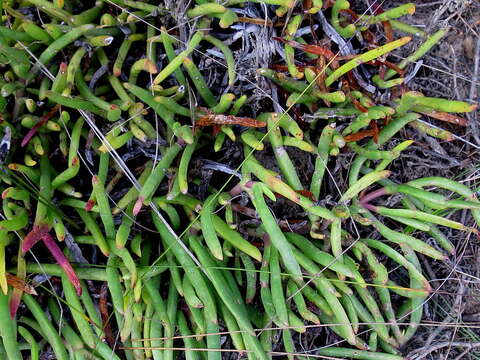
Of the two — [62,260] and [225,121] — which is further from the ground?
[225,121]

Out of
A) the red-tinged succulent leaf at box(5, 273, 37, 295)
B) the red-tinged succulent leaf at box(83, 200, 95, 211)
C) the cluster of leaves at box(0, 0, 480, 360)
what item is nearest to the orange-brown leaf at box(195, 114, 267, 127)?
the cluster of leaves at box(0, 0, 480, 360)

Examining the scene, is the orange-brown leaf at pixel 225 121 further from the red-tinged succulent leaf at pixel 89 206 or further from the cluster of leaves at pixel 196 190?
the red-tinged succulent leaf at pixel 89 206

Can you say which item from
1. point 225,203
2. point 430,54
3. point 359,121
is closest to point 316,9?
point 359,121

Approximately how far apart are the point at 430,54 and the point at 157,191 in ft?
3.94

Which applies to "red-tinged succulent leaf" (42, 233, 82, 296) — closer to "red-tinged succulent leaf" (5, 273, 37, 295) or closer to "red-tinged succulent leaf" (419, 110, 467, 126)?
"red-tinged succulent leaf" (5, 273, 37, 295)

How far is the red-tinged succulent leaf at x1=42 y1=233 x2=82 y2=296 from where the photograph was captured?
146 centimetres

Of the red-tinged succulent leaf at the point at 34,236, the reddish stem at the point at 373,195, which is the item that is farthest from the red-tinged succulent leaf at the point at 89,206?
the reddish stem at the point at 373,195

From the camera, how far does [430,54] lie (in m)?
1.89

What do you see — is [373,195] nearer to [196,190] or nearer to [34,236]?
[196,190]

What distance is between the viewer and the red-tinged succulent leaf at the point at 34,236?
1437mm

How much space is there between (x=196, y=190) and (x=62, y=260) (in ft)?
1.60

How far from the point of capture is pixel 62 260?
1484mm

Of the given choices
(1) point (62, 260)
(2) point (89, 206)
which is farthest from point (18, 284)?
(2) point (89, 206)

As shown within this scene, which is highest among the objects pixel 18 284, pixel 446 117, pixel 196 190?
pixel 446 117
